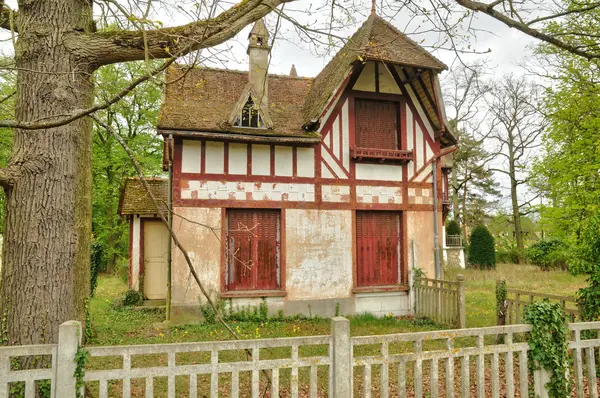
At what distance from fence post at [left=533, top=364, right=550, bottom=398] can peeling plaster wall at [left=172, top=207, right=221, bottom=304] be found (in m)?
7.09

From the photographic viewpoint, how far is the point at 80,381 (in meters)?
3.44

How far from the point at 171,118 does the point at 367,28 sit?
592 cm

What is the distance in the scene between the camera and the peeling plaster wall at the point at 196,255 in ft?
32.3

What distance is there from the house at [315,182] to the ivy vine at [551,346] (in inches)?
250

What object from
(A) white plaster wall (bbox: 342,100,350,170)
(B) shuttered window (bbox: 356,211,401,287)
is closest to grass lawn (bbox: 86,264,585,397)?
(B) shuttered window (bbox: 356,211,401,287)

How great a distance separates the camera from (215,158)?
10.2 m

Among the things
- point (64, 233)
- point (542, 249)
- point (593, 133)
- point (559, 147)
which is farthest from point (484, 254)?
point (64, 233)

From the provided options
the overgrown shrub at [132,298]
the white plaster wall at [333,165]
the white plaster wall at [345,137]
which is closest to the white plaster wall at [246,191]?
the white plaster wall at [333,165]

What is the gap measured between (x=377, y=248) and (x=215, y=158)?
195 inches

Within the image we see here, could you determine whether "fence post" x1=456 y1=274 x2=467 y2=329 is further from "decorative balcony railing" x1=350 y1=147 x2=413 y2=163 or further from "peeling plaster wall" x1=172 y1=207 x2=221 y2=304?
"peeling plaster wall" x1=172 y1=207 x2=221 y2=304

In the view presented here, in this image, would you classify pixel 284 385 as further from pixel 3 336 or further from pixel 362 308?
pixel 362 308

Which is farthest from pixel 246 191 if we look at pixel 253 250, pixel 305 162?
pixel 305 162

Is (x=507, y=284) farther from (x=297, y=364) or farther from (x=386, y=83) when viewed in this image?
(x=297, y=364)

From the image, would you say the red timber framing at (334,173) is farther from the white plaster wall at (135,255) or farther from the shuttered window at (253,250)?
the white plaster wall at (135,255)
